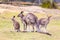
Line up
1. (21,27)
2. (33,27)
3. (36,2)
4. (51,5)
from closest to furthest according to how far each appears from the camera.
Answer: (33,27) < (21,27) < (51,5) < (36,2)

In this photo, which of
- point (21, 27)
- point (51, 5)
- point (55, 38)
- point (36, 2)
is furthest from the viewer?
point (36, 2)

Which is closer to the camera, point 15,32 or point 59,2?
point 15,32

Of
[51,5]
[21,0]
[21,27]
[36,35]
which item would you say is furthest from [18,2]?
[36,35]

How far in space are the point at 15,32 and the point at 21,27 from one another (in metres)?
0.36

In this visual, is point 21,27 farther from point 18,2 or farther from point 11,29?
point 18,2

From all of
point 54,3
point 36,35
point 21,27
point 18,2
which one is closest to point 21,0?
point 18,2

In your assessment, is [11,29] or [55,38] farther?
[11,29]

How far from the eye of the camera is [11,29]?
4.59 meters

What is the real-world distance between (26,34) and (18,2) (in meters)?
4.62

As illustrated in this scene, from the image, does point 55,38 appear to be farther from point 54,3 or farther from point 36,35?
point 54,3

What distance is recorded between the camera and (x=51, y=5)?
827 centimetres

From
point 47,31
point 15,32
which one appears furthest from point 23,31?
point 47,31

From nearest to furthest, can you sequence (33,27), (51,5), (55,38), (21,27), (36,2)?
(55,38) → (33,27) → (21,27) → (51,5) → (36,2)

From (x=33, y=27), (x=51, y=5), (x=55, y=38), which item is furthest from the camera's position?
(x=51, y=5)
